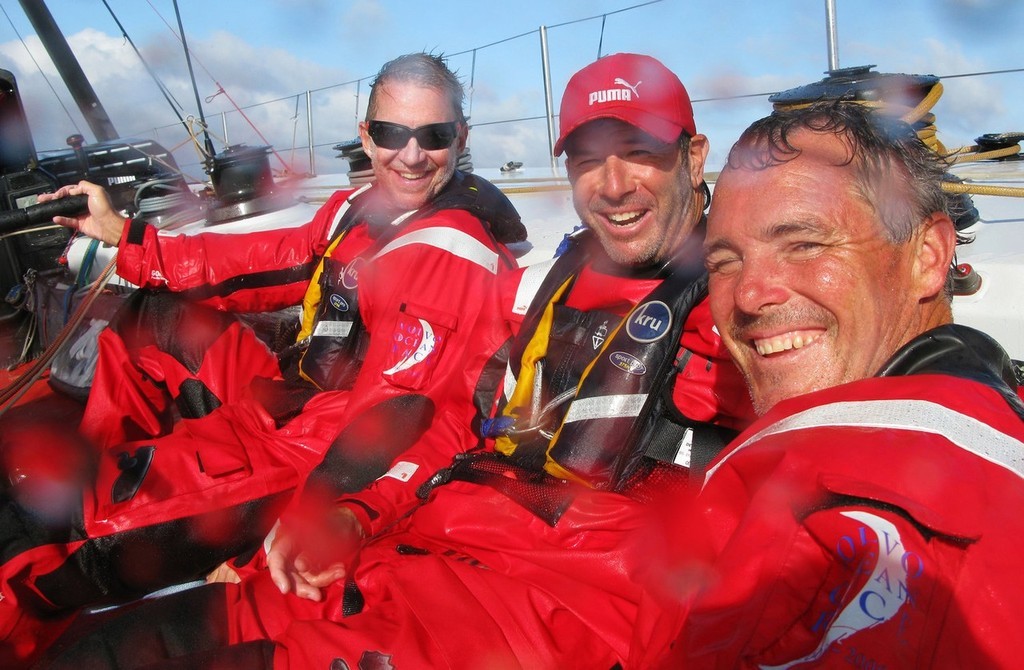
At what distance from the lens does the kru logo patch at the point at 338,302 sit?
2453 mm

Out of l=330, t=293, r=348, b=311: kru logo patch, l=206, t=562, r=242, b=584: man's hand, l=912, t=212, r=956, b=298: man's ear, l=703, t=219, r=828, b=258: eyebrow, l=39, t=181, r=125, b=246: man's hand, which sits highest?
l=703, t=219, r=828, b=258: eyebrow

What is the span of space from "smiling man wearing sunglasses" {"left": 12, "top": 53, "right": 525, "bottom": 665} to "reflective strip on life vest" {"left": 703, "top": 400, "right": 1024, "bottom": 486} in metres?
1.24

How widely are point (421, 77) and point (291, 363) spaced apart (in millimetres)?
1188

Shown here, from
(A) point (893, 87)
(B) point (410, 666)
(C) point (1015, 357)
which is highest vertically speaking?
(A) point (893, 87)

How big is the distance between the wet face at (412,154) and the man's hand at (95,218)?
1105 mm

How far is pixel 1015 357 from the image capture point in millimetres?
1916

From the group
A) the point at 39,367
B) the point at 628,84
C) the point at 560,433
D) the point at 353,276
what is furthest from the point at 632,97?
the point at 39,367

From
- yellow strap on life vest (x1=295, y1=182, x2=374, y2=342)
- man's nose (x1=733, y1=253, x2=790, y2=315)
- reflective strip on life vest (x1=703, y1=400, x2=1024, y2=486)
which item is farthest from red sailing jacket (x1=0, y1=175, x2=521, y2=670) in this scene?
reflective strip on life vest (x1=703, y1=400, x2=1024, y2=486)

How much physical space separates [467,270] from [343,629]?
1152mm

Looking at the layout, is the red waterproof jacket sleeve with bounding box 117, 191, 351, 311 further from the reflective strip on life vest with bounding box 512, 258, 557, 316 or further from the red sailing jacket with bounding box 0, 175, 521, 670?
the reflective strip on life vest with bounding box 512, 258, 557, 316

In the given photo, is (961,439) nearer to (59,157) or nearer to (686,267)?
(686,267)

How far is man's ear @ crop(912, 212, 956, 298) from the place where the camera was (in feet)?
3.84

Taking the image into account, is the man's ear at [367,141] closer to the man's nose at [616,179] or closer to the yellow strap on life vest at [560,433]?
the man's nose at [616,179]

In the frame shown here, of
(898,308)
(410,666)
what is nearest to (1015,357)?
(898,308)
